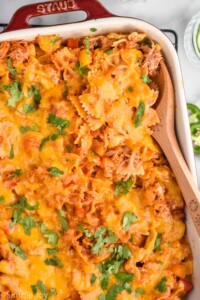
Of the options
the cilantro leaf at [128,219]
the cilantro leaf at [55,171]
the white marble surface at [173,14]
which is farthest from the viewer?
the white marble surface at [173,14]

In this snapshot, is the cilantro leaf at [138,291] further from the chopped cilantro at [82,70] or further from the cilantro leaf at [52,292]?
the chopped cilantro at [82,70]

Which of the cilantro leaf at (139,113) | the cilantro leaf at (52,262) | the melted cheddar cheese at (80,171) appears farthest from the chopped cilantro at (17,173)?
the cilantro leaf at (139,113)

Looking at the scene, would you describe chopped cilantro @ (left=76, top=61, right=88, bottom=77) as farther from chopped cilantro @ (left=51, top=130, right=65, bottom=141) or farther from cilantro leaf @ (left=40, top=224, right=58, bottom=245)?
cilantro leaf @ (left=40, top=224, right=58, bottom=245)

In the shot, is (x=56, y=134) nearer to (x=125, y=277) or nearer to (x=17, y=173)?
(x=17, y=173)

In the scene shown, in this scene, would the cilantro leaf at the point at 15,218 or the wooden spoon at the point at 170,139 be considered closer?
the cilantro leaf at the point at 15,218

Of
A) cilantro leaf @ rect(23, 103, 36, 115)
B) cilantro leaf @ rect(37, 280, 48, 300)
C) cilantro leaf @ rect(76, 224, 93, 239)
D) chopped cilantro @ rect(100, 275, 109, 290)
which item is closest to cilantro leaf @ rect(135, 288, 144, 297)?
chopped cilantro @ rect(100, 275, 109, 290)

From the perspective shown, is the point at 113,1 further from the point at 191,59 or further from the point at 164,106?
the point at 164,106

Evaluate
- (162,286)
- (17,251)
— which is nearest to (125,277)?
(162,286)

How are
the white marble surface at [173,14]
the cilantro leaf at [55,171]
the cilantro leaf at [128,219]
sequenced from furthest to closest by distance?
the white marble surface at [173,14] < the cilantro leaf at [128,219] < the cilantro leaf at [55,171]
